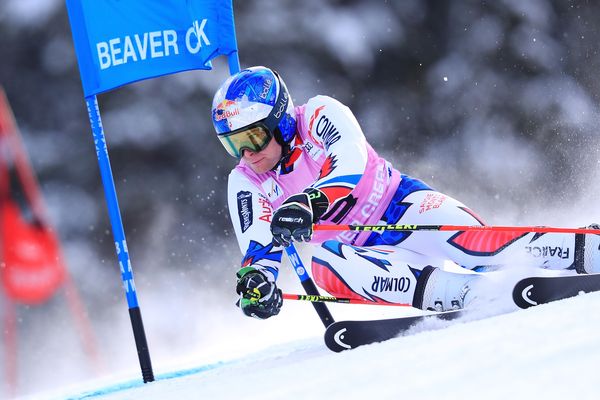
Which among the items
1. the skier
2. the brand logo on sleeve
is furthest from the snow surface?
the brand logo on sleeve

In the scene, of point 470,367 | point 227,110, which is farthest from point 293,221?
point 470,367

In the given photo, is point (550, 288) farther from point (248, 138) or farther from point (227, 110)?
point (227, 110)

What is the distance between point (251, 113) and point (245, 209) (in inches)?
21.1

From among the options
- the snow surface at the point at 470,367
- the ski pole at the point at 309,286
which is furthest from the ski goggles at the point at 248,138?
the snow surface at the point at 470,367

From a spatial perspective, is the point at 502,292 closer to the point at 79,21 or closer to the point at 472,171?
the point at 79,21

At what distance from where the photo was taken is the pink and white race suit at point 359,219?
10.6 ft

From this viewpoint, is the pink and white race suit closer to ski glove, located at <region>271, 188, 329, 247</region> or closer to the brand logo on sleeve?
the brand logo on sleeve

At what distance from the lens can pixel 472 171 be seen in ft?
32.9

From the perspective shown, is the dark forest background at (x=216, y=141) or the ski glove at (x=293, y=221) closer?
the ski glove at (x=293, y=221)

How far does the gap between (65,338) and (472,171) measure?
19.0 feet

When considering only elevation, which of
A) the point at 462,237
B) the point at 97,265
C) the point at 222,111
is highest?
the point at 97,265

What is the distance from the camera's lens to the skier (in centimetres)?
315

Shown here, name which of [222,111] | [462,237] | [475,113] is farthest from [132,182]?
[462,237]

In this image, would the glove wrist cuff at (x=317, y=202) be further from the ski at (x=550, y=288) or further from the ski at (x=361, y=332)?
the ski at (x=550, y=288)
